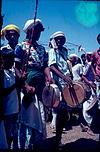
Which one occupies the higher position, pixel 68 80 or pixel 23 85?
pixel 68 80

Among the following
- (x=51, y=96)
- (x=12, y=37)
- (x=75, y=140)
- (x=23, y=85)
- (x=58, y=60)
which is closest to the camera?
(x=23, y=85)

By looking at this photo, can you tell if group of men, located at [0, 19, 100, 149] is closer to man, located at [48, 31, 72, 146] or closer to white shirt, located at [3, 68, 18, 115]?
white shirt, located at [3, 68, 18, 115]

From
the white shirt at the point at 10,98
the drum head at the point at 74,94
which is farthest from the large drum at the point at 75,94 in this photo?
the white shirt at the point at 10,98

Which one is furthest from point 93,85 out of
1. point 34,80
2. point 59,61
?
point 34,80

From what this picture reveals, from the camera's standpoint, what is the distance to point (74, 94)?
20.6ft

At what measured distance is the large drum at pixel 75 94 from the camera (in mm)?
6250

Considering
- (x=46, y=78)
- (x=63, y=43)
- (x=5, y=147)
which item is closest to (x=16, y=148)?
(x=5, y=147)

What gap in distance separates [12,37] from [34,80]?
102 cm

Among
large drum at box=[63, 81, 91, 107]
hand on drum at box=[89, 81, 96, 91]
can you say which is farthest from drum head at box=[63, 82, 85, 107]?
hand on drum at box=[89, 81, 96, 91]

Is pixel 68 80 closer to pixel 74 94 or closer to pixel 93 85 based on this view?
pixel 74 94

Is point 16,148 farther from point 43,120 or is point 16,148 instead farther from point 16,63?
point 16,63

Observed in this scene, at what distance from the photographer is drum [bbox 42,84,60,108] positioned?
18.7 feet

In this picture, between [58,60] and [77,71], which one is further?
[77,71]

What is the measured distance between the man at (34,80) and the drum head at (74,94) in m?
0.73
